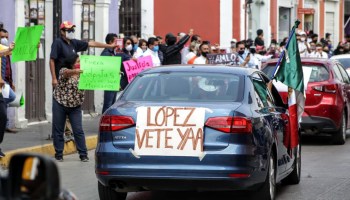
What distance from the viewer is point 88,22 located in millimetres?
22625

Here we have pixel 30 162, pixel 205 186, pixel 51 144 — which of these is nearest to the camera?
pixel 30 162

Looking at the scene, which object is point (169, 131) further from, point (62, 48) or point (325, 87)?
point (325, 87)

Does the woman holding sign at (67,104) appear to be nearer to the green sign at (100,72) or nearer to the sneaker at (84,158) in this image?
the sneaker at (84,158)

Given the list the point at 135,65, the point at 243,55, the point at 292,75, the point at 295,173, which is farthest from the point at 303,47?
the point at 295,173

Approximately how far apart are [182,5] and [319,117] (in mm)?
14974

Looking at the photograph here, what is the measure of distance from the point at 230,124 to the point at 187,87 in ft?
2.87

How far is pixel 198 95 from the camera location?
31.7 feet

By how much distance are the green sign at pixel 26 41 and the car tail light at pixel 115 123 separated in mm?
4213

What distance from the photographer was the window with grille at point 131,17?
29016 mm

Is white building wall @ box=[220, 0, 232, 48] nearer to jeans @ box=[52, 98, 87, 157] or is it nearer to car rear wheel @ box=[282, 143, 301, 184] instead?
jeans @ box=[52, 98, 87, 157]

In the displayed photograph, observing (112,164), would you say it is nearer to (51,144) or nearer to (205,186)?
(205,186)

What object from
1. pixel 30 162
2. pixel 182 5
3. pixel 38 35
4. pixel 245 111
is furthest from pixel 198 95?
pixel 182 5

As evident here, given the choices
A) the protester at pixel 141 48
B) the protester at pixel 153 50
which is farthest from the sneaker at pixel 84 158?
the protester at pixel 141 48

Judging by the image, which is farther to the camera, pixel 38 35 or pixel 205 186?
pixel 38 35
